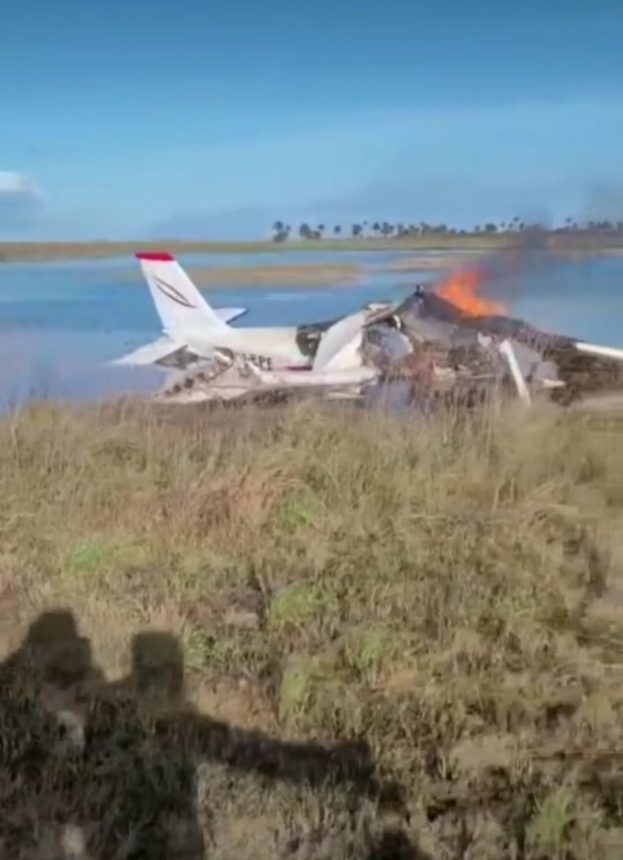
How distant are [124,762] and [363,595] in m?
1.14

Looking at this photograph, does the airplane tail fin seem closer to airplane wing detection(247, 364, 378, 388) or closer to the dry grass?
airplane wing detection(247, 364, 378, 388)

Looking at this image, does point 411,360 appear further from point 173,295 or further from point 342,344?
point 173,295

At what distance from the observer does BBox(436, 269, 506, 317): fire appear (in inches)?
254

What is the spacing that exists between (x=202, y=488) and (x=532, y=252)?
152 inches

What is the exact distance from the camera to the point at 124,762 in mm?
2484

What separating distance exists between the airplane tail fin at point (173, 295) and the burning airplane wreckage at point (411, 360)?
571 millimetres

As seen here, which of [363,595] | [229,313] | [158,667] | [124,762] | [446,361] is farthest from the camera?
[229,313]

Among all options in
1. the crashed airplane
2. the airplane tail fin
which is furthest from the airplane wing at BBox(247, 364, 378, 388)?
the airplane tail fin

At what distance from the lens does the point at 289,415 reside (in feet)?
17.8

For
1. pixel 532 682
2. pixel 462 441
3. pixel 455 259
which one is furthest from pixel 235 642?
pixel 455 259

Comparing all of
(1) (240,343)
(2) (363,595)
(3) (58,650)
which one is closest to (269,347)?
(1) (240,343)

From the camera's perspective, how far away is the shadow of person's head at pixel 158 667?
286 cm

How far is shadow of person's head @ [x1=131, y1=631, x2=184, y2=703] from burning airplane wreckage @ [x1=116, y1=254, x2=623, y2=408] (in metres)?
2.72

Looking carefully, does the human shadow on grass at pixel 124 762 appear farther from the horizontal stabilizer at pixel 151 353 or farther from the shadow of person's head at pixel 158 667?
the horizontal stabilizer at pixel 151 353
